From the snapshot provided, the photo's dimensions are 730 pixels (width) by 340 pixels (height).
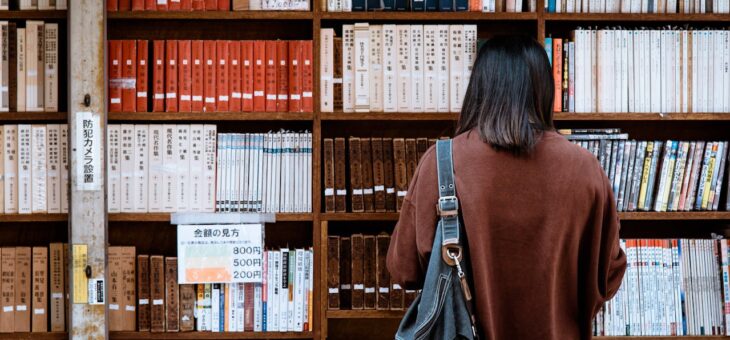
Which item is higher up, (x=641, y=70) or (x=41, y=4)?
(x=41, y=4)

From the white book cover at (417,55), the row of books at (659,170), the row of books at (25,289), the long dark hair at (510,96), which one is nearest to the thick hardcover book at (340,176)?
the white book cover at (417,55)

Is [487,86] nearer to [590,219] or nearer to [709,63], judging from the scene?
[590,219]

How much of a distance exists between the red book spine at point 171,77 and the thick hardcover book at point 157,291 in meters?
0.55

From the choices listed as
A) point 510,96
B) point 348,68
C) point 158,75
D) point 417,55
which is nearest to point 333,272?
point 348,68

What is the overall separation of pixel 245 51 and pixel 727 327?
2.05m

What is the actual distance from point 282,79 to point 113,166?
680 mm

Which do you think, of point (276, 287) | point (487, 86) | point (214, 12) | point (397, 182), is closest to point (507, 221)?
point (487, 86)

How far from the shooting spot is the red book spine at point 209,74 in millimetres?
2604

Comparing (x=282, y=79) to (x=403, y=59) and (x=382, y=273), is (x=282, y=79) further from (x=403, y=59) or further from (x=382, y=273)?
(x=382, y=273)

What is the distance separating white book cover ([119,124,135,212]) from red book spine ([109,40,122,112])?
0.09 m

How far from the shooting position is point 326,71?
2.61 meters

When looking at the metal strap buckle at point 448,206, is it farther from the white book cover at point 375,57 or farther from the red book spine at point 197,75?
the red book spine at point 197,75

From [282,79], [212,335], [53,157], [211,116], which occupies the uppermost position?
[282,79]

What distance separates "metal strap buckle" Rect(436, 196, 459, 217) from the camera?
1584 mm
